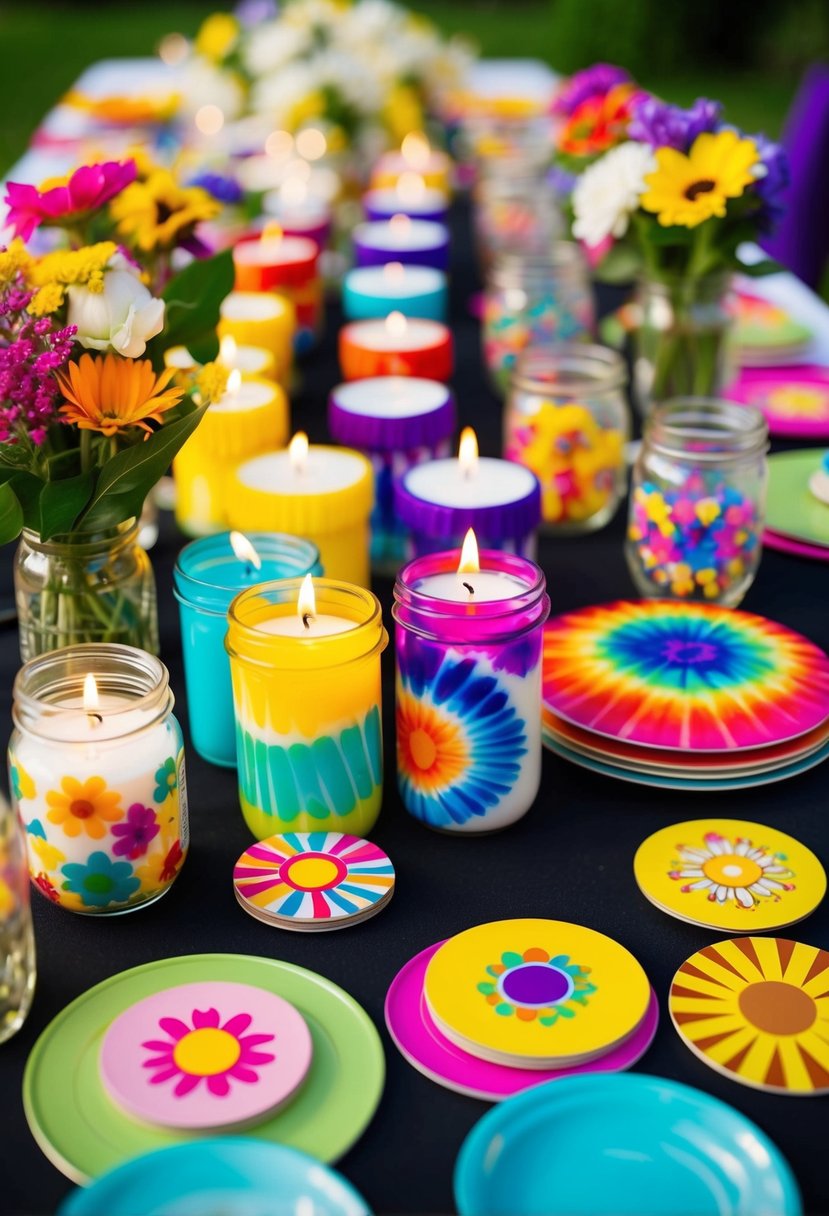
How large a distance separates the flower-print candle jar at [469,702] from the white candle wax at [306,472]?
0.74 ft

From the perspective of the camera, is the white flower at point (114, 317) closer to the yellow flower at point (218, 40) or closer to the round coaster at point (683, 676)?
the round coaster at point (683, 676)

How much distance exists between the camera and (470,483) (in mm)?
1187

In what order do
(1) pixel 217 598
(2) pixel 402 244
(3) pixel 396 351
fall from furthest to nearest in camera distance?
(2) pixel 402 244 → (3) pixel 396 351 → (1) pixel 217 598

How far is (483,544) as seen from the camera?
3.76 ft

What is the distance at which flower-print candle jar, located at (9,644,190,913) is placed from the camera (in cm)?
81

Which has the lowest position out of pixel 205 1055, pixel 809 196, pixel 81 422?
pixel 809 196

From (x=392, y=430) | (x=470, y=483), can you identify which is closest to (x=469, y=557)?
(x=470, y=483)

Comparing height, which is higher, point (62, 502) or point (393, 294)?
point (62, 502)

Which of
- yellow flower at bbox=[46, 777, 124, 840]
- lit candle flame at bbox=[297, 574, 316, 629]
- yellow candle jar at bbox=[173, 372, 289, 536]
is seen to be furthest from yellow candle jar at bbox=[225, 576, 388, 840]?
yellow candle jar at bbox=[173, 372, 289, 536]

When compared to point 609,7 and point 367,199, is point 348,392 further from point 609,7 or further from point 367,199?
point 609,7

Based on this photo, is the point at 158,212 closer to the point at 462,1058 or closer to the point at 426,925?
the point at 426,925

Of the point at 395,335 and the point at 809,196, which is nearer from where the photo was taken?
the point at 395,335

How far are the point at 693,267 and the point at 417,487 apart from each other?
47cm

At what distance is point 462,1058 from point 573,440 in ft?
2.43
